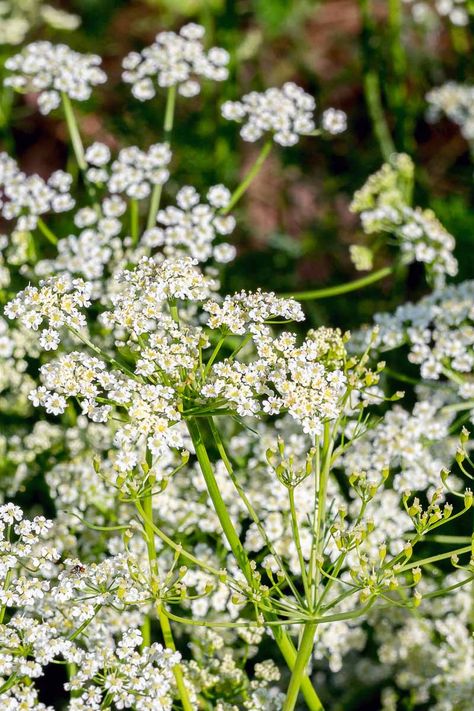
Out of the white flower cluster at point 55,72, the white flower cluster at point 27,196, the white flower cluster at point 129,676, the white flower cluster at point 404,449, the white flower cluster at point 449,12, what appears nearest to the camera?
the white flower cluster at point 129,676

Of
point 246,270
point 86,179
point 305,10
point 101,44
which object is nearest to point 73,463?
point 86,179

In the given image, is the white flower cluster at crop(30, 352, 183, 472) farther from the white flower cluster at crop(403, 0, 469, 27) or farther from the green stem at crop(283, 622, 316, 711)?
the white flower cluster at crop(403, 0, 469, 27)

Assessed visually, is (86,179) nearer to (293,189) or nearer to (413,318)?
(413,318)

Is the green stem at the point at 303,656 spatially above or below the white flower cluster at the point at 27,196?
below

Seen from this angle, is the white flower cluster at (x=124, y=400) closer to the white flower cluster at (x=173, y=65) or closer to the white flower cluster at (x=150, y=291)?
the white flower cluster at (x=150, y=291)

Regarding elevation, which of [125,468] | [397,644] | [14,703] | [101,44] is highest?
[101,44]

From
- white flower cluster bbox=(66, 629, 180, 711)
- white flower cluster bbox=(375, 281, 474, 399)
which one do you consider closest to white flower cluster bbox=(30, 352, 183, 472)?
white flower cluster bbox=(66, 629, 180, 711)

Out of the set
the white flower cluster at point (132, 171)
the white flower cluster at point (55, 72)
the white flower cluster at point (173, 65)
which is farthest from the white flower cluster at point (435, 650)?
the white flower cluster at point (55, 72)
